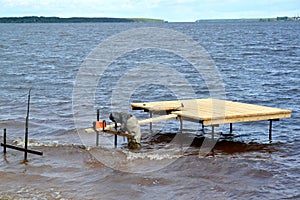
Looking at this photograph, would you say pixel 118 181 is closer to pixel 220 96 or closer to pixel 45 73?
pixel 220 96

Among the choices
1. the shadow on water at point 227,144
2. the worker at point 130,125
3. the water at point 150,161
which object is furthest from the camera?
the shadow on water at point 227,144

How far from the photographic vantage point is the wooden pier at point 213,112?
16.2 metres

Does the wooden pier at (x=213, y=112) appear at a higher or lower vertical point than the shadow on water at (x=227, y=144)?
higher

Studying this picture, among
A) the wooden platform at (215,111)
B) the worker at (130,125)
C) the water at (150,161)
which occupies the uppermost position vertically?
the wooden platform at (215,111)

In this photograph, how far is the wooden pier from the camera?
16.2 m

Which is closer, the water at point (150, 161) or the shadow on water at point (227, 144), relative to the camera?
the water at point (150, 161)

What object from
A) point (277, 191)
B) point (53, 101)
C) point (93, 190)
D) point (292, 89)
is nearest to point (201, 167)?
point (277, 191)

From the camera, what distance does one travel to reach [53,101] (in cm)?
2577

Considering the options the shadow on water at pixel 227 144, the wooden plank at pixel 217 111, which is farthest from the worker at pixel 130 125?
the wooden plank at pixel 217 111

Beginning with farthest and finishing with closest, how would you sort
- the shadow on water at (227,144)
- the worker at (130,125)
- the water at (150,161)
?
the shadow on water at (227,144)
the worker at (130,125)
the water at (150,161)

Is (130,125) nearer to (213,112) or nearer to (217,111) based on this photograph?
(213,112)

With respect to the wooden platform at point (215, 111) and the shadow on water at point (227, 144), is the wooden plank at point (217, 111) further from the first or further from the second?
the shadow on water at point (227, 144)

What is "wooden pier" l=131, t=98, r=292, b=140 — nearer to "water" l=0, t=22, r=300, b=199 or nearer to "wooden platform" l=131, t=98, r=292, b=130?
"wooden platform" l=131, t=98, r=292, b=130

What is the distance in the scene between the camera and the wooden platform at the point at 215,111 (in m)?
16.2
